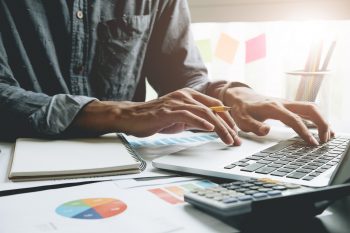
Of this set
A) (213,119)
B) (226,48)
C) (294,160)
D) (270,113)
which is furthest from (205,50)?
(294,160)

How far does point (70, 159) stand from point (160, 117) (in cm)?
18

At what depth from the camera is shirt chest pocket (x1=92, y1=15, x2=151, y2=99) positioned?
111cm

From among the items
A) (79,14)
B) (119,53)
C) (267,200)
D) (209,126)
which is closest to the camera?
(267,200)

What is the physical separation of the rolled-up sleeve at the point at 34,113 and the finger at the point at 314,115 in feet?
1.28

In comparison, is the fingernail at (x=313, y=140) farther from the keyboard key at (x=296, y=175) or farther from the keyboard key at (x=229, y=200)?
the keyboard key at (x=229, y=200)

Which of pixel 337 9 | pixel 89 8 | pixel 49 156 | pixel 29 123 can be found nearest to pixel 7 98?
pixel 29 123

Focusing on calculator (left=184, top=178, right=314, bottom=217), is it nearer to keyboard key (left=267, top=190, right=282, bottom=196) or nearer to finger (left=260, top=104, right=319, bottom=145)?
keyboard key (left=267, top=190, right=282, bottom=196)

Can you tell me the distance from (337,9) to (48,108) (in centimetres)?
82

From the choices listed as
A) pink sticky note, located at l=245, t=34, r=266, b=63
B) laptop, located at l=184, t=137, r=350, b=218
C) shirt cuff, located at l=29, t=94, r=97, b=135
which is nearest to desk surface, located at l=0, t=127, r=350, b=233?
laptop, located at l=184, t=137, r=350, b=218

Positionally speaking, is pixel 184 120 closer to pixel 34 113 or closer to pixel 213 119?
pixel 213 119

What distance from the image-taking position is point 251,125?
0.81 m

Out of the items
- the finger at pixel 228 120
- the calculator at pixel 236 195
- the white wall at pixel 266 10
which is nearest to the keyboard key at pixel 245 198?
the calculator at pixel 236 195

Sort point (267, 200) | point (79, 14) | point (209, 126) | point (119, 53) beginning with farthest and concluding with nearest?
point (119, 53) < point (79, 14) < point (209, 126) < point (267, 200)

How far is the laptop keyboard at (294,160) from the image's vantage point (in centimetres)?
54
